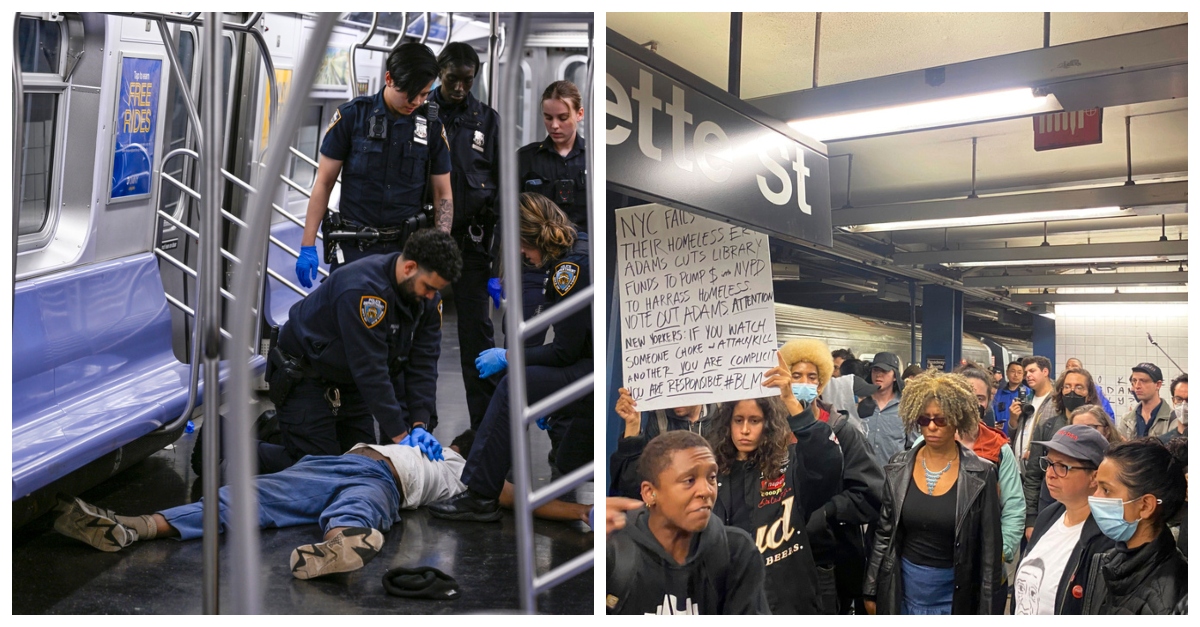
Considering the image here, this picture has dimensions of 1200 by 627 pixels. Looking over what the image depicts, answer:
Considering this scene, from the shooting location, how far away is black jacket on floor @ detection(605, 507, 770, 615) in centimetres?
298

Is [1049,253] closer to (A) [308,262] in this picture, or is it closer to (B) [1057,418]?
(B) [1057,418]

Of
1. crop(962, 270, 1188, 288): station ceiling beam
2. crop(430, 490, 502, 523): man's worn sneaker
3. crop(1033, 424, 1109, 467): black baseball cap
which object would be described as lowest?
crop(430, 490, 502, 523): man's worn sneaker

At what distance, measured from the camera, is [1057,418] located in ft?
11.0

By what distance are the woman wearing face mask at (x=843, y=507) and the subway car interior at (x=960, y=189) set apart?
0.13m

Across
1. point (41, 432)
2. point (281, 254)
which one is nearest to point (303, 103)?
point (41, 432)

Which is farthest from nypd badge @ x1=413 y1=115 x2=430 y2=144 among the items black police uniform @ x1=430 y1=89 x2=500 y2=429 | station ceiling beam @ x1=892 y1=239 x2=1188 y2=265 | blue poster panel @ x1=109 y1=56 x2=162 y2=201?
station ceiling beam @ x1=892 y1=239 x2=1188 y2=265

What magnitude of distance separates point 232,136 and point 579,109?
2.19 meters

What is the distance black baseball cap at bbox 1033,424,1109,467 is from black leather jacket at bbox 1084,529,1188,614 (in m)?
0.31

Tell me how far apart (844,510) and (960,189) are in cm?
123

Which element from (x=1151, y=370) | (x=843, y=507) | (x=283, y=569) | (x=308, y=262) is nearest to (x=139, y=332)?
(x=308, y=262)

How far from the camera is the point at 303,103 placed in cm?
89

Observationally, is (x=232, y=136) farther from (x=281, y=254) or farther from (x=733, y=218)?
(x=733, y=218)

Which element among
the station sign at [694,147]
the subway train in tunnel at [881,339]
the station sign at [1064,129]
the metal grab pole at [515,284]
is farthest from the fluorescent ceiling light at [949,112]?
the metal grab pole at [515,284]

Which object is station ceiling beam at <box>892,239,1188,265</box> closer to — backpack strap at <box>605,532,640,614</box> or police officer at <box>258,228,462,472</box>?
backpack strap at <box>605,532,640,614</box>
